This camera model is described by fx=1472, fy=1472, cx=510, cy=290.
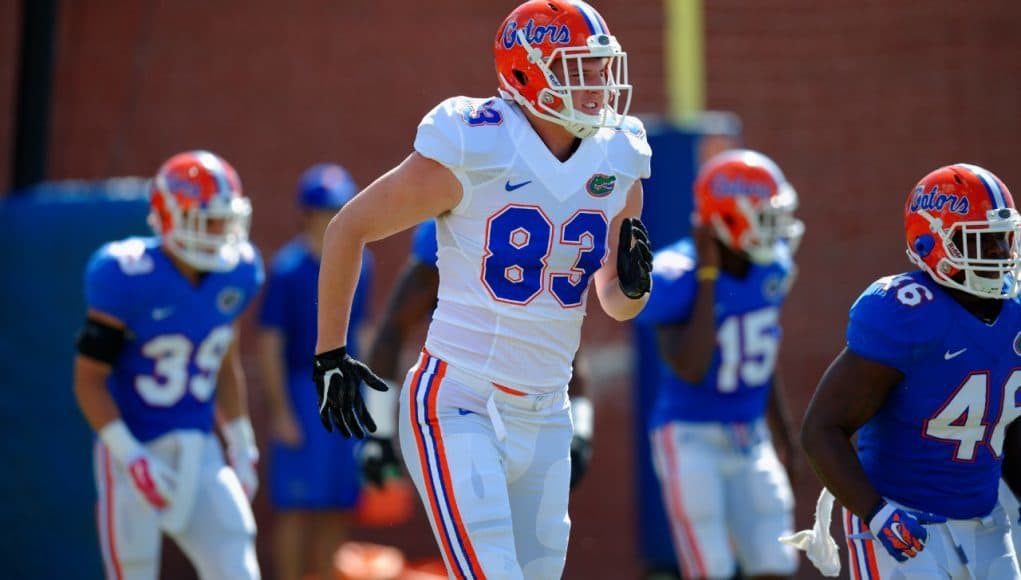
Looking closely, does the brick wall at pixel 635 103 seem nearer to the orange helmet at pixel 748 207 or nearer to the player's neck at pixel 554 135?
the orange helmet at pixel 748 207

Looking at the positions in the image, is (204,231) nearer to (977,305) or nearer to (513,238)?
(513,238)

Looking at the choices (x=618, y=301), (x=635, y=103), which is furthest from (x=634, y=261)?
(x=635, y=103)

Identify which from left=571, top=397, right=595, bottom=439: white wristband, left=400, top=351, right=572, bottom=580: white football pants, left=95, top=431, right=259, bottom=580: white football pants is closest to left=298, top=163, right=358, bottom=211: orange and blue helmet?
left=95, top=431, right=259, bottom=580: white football pants

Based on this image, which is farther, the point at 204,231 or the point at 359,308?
the point at 359,308

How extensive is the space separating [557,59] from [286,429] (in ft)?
12.2

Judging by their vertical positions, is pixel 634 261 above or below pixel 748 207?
below

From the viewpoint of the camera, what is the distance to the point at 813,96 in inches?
321

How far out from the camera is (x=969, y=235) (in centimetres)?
356

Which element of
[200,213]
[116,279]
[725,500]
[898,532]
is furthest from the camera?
[725,500]

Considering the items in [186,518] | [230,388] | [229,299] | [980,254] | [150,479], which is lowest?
[186,518]

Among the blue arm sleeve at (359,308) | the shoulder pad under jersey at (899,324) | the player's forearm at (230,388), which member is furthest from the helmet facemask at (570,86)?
Result: the blue arm sleeve at (359,308)

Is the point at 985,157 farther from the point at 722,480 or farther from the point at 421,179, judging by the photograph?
the point at 421,179

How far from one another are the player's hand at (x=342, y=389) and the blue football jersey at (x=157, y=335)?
1564 millimetres

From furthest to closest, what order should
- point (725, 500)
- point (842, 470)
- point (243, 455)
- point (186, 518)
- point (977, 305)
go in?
1. point (725, 500)
2. point (243, 455)
3. point (186, 518)
4. point (977, 305)
5. point (842, 470)
